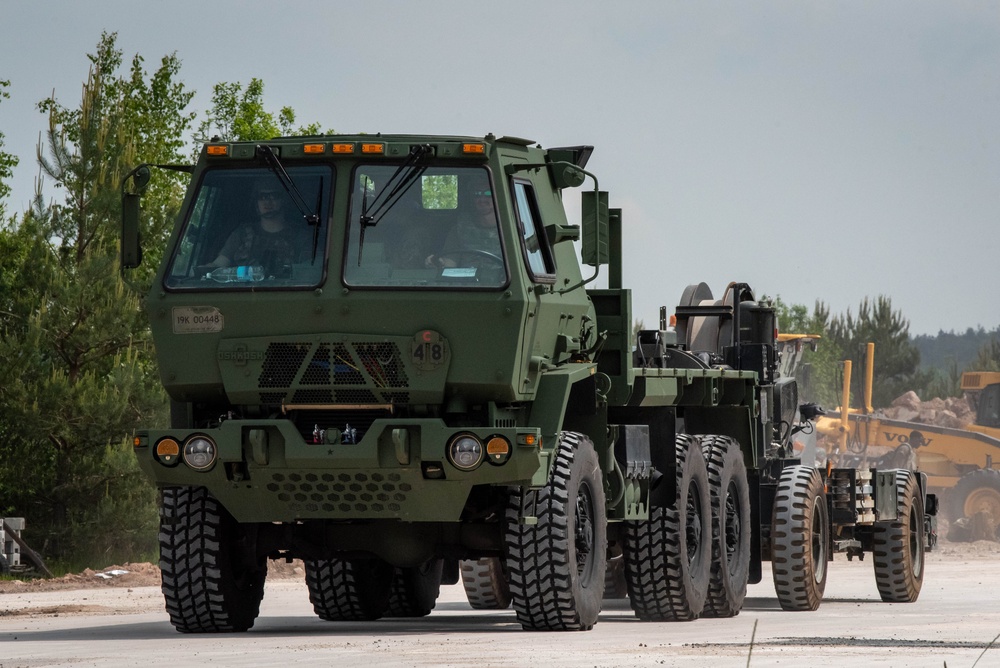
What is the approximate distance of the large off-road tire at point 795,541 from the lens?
17.3 metres

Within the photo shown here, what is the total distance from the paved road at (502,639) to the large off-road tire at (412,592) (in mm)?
243

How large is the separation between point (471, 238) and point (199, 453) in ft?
7.56

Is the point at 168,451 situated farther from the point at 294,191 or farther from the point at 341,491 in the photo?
the point at 294,191

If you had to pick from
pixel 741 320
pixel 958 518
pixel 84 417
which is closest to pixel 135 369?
pixel 84 417

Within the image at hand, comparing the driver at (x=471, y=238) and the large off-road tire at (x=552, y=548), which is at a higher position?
the driver at (x=471, y=238)

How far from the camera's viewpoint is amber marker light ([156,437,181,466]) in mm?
12578

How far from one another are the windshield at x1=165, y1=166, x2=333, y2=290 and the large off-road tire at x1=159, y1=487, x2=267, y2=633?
1.61m

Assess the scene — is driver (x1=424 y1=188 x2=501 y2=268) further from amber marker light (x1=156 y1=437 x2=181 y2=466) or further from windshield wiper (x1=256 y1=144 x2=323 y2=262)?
amber marker light (x1=156 y1=437 x2=181 y2=466)

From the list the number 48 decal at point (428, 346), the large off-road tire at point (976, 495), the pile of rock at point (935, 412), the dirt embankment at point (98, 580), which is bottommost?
the dirt embankment at point (98, 580)

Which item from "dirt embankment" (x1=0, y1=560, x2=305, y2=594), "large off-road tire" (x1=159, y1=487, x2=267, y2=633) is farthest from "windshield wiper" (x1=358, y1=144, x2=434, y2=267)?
"dirt embankment" (x1=0, y1=560, x2=305, y2=594)

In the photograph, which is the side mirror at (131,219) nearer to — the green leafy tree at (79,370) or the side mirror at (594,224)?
the side mirror at (594,224)

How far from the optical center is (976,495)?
3944cm

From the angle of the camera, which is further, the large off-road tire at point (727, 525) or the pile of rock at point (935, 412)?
the pile of rock at point (935, 412)

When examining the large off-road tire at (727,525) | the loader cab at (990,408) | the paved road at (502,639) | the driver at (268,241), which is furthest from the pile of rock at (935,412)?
the driver at (268,241)
